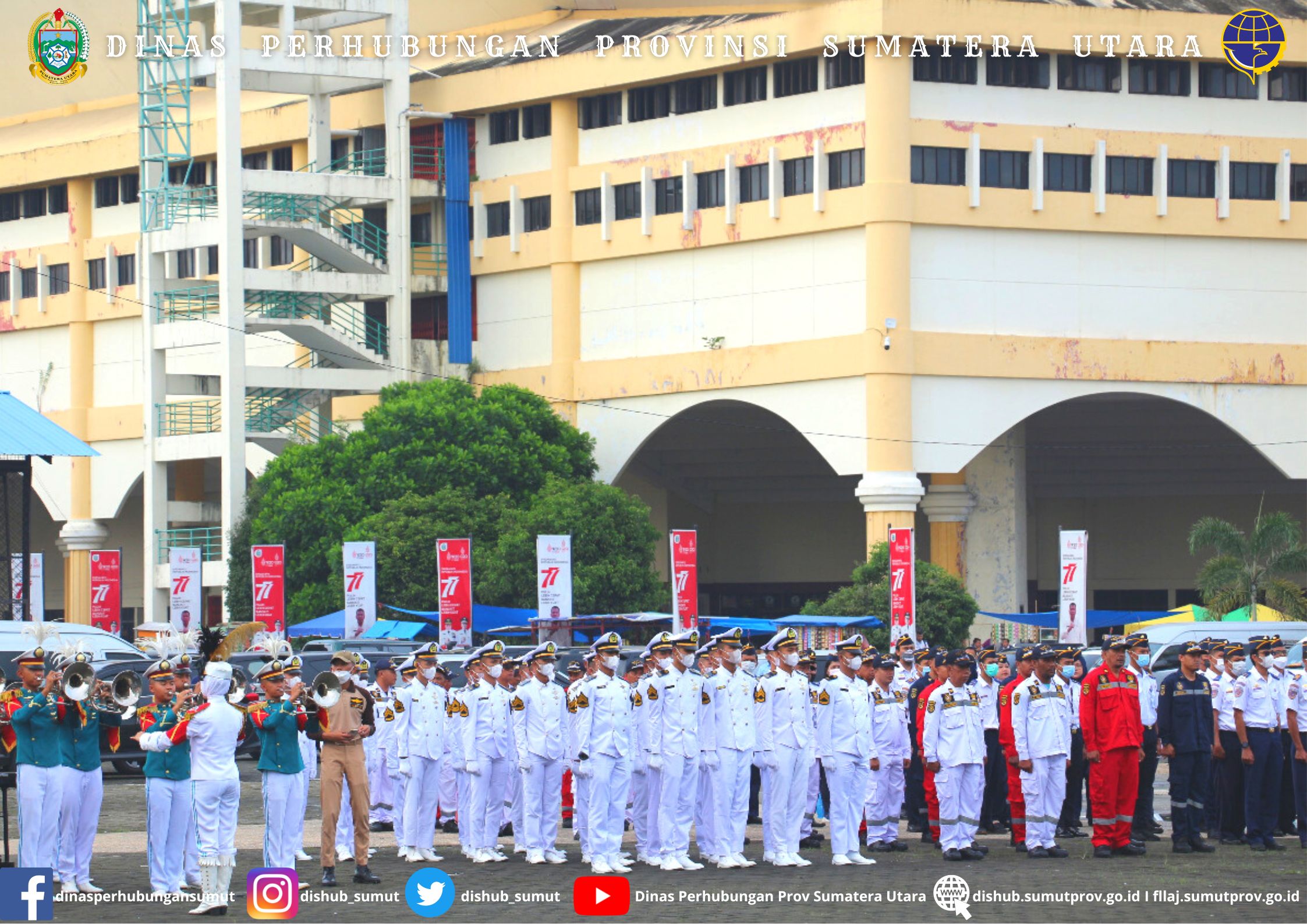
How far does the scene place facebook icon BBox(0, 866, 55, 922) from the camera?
13.0 metres

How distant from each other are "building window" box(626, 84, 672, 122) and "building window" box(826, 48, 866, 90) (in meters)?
4.31

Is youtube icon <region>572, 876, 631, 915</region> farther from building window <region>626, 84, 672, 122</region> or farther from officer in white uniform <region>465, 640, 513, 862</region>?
building window <region>626, 84, 672, 122</region>

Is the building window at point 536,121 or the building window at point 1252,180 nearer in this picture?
the building window at point 1252,180

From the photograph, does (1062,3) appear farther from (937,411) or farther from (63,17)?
(63,17)

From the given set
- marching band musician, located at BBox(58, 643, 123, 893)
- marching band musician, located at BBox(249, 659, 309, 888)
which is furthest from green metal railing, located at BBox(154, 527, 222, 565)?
marching band musician, located at BBox(249, 659, 309, 888)

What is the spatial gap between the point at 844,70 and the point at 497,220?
10.3 metres

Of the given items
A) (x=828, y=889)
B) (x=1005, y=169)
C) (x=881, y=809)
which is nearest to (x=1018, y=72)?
(x=1005, y=169)

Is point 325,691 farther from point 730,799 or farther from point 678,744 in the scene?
point 730,799

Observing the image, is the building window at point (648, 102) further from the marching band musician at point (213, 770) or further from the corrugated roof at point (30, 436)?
the marching band musician at point (213, 770)

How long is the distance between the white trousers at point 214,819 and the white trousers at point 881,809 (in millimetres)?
6042

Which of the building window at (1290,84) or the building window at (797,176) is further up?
the building window at (1290,84)

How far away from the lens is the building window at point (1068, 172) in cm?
4394

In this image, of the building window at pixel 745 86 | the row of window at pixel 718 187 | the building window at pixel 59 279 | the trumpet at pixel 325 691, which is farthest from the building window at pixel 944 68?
the trumpet at pixel 325 691

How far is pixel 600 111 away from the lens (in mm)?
47812
